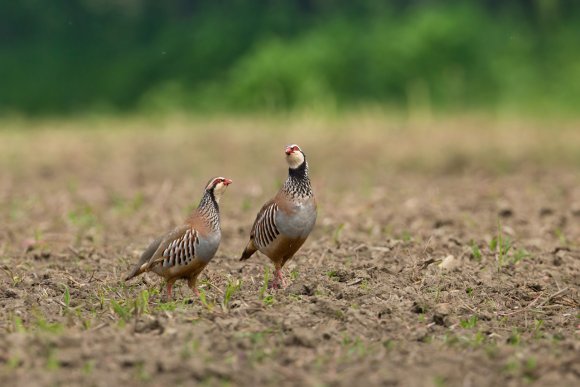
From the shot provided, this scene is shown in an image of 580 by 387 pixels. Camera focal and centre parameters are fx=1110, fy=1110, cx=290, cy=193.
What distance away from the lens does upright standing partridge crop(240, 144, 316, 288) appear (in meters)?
6.63

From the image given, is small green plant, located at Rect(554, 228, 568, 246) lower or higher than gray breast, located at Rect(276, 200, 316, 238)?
lower

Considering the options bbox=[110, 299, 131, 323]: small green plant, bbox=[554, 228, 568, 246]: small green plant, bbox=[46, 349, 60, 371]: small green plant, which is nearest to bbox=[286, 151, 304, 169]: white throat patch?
bbox=[110, 299, 131, 323]: small green plant

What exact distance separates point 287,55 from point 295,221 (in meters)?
14.4

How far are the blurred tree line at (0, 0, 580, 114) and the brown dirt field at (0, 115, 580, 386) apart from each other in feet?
16.4

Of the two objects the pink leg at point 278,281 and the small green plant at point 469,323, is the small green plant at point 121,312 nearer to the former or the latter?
the pink leg at point 278,281

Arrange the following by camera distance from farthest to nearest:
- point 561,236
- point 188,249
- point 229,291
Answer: point 561,236, point 188,249, point 229,291

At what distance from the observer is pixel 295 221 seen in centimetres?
662

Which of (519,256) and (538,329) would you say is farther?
(519,256)

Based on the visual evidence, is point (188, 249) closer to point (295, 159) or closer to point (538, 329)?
point (295, 159)

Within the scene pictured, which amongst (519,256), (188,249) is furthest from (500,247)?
(188,249)

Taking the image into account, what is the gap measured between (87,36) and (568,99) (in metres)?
13.2

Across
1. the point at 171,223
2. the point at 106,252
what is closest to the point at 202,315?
the point at 106,252

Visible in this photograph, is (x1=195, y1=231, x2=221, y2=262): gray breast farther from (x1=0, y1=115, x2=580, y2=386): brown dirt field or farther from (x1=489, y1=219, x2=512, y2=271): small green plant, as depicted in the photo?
(x1=489, y1=219, x2=512, y2=271): small green plant

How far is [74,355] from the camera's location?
16.1ft
